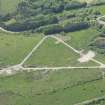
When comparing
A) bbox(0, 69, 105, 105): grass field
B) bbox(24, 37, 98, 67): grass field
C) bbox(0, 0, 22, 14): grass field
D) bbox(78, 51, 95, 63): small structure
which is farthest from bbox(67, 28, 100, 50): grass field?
bbox(0, 0, 22, 14): grass field

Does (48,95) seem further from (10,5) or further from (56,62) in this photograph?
(10,5)

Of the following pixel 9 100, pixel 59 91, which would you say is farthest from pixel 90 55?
pixel 9 100

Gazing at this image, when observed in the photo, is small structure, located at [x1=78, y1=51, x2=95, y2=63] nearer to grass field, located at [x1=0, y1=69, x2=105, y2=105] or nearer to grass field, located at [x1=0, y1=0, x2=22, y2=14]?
grass field, located at [x1=0, y1=69, x2=105, y2=105]

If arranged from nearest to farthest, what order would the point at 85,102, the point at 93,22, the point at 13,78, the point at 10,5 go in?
the point at 85,102
the point at 13,78
the point at 93,22
the point at 10,5

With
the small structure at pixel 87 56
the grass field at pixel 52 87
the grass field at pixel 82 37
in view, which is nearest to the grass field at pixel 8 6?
the grass field at pixel 82 37

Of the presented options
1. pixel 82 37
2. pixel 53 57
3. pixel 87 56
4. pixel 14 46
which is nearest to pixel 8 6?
pixel 14 46

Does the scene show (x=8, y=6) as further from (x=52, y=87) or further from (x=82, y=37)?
(x=52, y=87)

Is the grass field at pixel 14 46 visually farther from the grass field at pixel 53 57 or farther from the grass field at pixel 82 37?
the grass field at pixel 82 37
